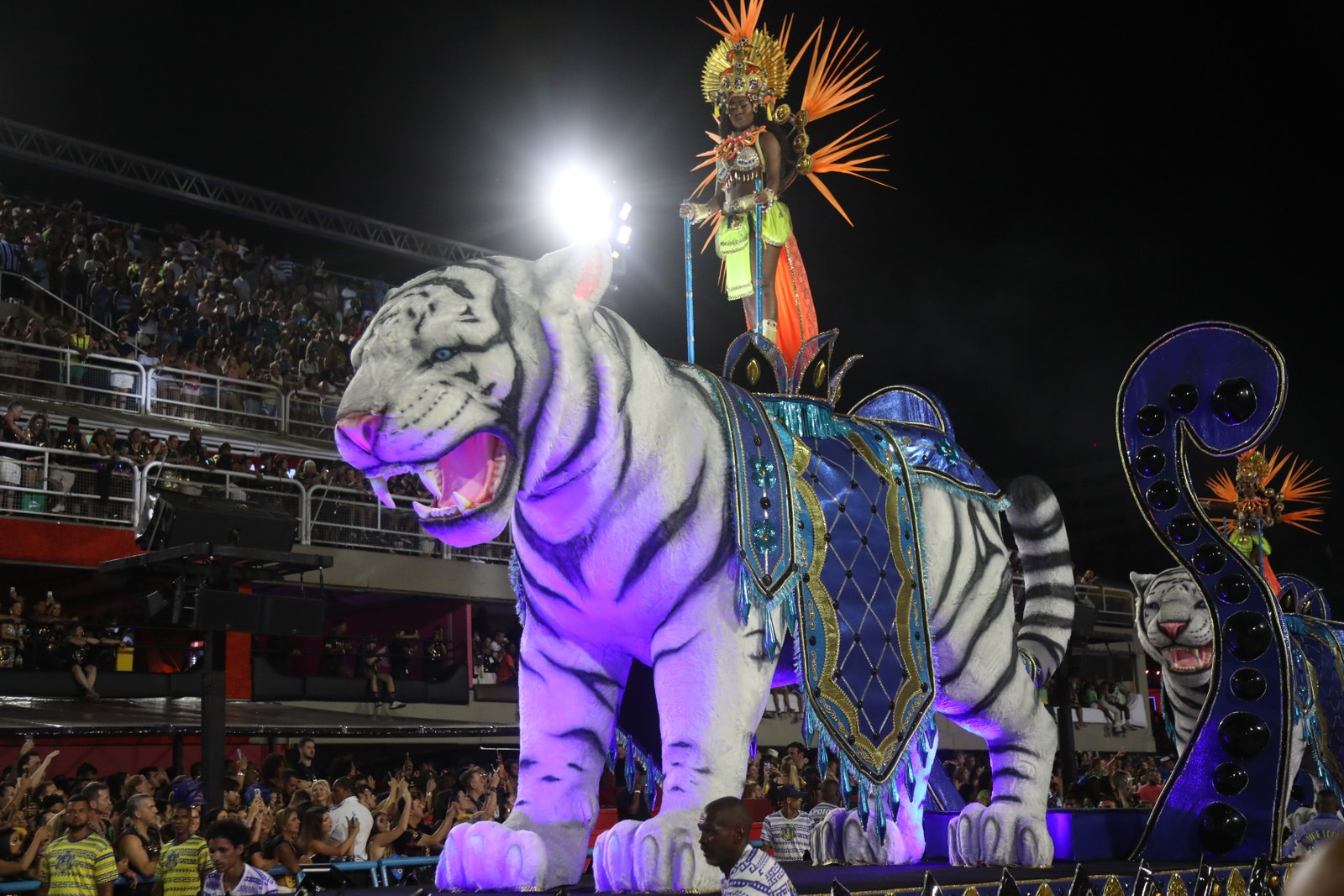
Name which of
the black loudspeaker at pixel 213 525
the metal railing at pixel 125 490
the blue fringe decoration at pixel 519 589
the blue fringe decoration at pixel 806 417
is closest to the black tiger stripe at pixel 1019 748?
the blue fringe decoration at pixel 806 417

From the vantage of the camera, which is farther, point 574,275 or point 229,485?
point 229,485

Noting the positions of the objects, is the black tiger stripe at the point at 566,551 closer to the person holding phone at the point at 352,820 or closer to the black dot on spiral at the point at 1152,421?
the black dot on spiral at the point at 1152,421

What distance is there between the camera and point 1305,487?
10242 millimetres

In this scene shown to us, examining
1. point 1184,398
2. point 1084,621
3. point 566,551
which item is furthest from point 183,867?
point 1084,621

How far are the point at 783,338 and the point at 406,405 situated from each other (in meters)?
2.28

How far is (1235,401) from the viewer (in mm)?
4652

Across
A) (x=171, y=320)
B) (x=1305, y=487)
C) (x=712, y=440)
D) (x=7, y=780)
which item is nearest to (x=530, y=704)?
(x=712, y=440)

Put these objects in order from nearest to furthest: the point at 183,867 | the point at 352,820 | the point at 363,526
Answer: the point at 183,867 < the point at 352,820 < the point at 363,526

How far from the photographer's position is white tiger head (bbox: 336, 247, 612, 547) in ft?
10.7

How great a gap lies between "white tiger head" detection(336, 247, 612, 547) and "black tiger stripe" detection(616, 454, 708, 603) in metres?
0.35

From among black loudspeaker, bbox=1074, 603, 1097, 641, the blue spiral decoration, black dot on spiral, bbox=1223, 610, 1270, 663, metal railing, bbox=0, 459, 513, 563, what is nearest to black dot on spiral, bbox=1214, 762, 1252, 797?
the blue spiral decoration

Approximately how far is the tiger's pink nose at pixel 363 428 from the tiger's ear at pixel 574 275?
0.62m

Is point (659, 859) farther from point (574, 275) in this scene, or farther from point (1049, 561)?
point (1049, 561)

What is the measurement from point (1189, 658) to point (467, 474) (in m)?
5.25
